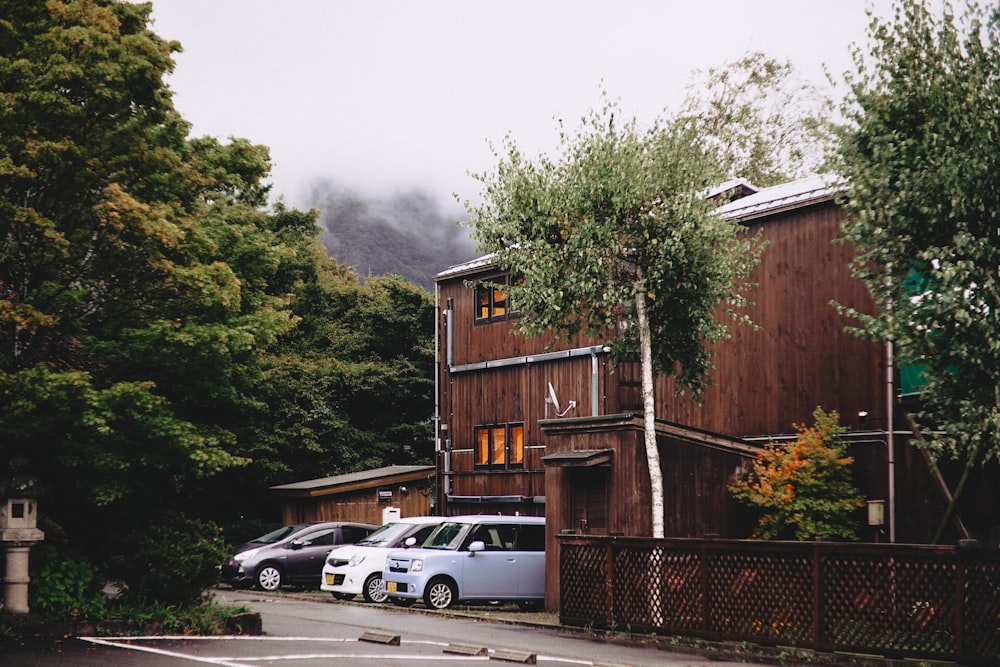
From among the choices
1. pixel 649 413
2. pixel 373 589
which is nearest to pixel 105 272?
pixel 649 413

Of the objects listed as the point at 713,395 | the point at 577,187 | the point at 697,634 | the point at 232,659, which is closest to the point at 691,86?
the point at 713,395

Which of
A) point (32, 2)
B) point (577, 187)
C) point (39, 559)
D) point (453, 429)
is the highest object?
point (32, 2)

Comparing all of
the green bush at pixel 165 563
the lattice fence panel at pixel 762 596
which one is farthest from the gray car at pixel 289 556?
the lattice fence panel at pixel 762 596

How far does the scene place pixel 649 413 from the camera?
68.3ft

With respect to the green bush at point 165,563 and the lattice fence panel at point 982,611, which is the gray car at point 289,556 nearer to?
the green bush at point 165,563

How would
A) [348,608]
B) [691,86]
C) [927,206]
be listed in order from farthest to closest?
[691,86] < [348,608] < [927,206]

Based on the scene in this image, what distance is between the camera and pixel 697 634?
17.2m

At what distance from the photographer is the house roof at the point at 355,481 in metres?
35.2

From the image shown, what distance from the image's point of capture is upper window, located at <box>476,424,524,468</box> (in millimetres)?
30766

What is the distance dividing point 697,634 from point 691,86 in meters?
33.7

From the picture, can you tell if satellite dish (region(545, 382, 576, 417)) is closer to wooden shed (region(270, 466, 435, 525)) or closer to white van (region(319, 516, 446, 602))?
white van (region(319, 516, 446, 602))

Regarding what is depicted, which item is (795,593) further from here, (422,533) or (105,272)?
(105,272)

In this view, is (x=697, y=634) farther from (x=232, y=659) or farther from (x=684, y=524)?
(x=232, y=659)

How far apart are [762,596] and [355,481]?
68.4 ft
